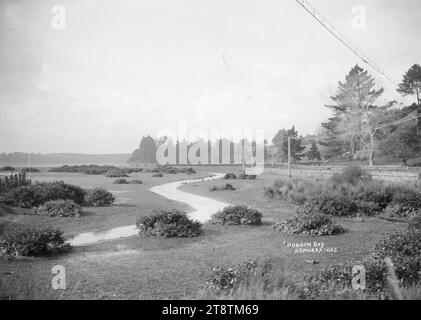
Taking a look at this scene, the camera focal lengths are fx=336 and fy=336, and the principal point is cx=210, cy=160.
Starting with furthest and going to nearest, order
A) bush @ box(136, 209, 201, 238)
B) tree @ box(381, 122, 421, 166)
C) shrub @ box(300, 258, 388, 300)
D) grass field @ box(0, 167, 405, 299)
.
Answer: tree @ box(381, 122, 421, 166) < bush @ box(136, 209, 201, 238) < grass field @ box(0, 167, 405, 299) < shrub @ box(300, 258, 388, 300)

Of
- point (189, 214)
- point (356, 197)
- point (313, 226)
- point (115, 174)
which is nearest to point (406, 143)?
point (356, 197)

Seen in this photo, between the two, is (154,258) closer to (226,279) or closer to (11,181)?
(226,279)

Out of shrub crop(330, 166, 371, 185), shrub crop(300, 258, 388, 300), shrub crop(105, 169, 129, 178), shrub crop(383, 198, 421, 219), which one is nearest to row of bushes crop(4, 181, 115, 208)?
shrub crop(330, 166, 371, 185)

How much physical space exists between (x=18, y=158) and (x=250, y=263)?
918cm

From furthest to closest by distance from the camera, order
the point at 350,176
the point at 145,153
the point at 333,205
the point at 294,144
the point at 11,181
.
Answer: the point at 294,144, the point at 145,153, the point at 11,181, the point at 350,176, the point at 333,205

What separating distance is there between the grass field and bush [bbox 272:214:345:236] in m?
0.39

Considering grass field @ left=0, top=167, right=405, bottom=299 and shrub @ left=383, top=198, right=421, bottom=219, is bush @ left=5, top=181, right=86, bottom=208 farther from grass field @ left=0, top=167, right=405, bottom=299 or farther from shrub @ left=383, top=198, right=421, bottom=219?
shrub @ left=383, top=198, right=421, bottom=219

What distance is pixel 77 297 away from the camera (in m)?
6.00

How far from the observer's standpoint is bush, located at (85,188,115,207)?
18.8m

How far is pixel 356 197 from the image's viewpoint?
1644cm

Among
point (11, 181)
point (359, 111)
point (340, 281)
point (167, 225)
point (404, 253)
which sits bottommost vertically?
point (167, 225)

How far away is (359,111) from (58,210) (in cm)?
3666

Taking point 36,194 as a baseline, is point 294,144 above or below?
above
